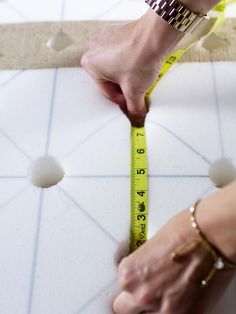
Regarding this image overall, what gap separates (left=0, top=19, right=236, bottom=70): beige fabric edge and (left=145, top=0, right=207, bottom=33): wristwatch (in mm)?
232

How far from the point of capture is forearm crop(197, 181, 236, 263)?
66cm

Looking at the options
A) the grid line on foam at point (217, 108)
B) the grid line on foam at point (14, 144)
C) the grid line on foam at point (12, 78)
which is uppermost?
the grid line on foam at point (217, 108)

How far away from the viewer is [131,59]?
1014 mm

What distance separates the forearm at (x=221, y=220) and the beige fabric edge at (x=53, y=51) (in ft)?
1.94

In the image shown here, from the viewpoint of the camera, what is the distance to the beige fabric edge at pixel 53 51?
1176 millimetres

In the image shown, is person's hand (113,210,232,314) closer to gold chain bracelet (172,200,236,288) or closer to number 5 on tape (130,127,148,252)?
gold chain bracelet (172,200,236,288)

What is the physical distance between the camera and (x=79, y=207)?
3.05ft

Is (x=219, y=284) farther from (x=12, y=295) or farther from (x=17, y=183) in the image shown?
Answer: (x=17, y=183)

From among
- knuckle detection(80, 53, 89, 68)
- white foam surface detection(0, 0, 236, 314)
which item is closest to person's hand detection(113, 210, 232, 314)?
white foam surface detection(0, 0, 236, 314)

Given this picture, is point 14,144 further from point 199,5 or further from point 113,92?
point 199,5

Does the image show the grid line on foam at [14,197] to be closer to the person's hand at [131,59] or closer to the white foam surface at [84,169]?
the white foam surface at [84,169]

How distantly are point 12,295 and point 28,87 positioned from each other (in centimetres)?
54

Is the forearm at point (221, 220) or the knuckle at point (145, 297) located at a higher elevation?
the forearm at point (221, 220)

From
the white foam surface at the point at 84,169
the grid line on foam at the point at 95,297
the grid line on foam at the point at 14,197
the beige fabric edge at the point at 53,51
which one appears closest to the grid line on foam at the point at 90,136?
the white foam surface at the point at 84,169
